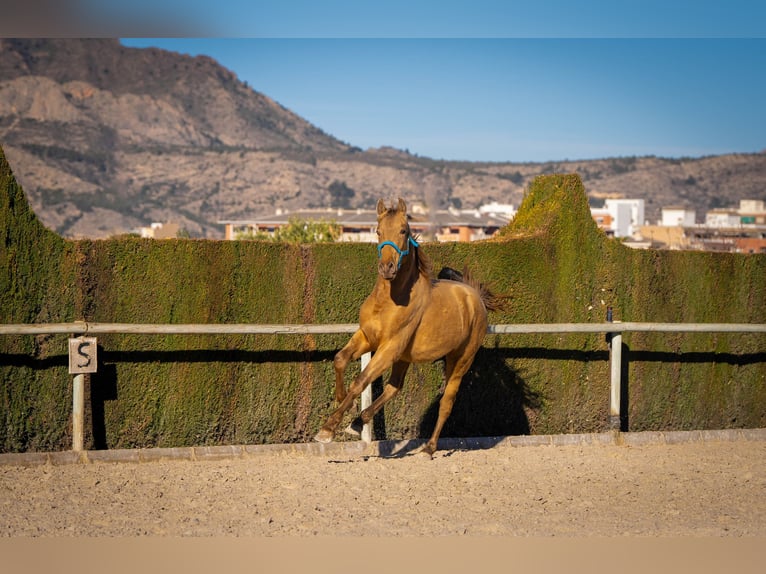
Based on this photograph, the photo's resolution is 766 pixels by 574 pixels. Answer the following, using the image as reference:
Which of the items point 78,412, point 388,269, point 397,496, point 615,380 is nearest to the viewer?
point 388,269

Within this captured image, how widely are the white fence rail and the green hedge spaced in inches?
11.5

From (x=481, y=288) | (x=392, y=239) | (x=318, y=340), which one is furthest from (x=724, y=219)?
(x=392, y=239)

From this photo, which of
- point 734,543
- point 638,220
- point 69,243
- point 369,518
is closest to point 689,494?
point 734,543

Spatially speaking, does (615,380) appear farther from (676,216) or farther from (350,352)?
(676,216)

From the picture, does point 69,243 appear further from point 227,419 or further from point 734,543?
point 734,543

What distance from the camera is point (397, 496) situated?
306 inches

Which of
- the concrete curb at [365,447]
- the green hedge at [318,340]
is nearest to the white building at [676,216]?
the green hedge at [318,340]

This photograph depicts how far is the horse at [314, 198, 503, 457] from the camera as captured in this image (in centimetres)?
772

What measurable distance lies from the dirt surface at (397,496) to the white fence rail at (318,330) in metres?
0.64

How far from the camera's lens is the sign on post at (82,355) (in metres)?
8.78

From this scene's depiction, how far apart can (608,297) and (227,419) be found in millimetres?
4587

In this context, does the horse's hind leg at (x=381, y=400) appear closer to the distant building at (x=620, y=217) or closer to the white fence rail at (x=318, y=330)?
the white fence rail at (x=318, y=330)

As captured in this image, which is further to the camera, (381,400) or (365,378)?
(381,400)

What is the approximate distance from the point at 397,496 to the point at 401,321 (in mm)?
1442
